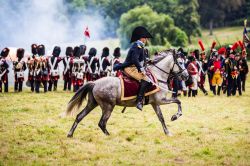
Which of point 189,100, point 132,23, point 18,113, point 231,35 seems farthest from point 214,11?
point 18,113

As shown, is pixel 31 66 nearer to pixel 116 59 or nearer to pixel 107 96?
pixel 116 59

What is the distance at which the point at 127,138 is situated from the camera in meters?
12.6

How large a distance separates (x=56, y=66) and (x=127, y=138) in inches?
450

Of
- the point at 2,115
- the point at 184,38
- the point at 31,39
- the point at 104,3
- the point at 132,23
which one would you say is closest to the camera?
the point at 2,115

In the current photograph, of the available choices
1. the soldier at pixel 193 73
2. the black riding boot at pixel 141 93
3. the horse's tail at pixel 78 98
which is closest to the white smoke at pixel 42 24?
the soldier at pixel 193 73

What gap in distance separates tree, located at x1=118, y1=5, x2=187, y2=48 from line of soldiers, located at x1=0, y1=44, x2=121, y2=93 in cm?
3930

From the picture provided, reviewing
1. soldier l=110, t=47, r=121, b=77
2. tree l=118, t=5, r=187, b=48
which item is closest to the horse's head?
soldier l=110, t=47, r=121, b=77

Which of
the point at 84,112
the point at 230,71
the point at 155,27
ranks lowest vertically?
the point at 84,112

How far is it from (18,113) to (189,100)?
7774 millimetres

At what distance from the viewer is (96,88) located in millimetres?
12453

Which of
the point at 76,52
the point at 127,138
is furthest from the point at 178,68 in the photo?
the point at 76,52

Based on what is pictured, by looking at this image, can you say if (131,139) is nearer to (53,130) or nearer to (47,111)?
(53,130)

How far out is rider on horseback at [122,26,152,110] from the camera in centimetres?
1257

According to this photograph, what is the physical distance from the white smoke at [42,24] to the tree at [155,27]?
11919 millimetres
